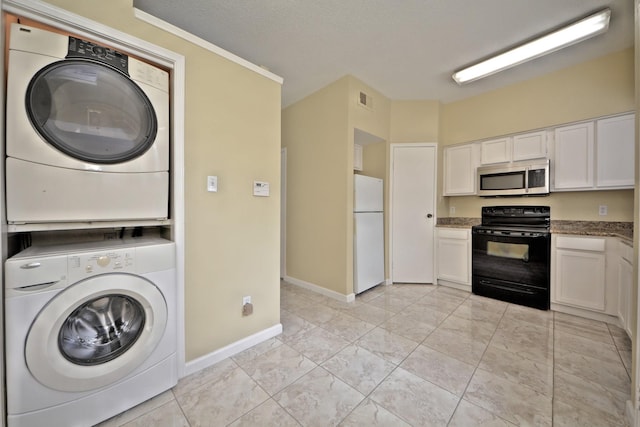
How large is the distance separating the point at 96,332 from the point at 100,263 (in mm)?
403

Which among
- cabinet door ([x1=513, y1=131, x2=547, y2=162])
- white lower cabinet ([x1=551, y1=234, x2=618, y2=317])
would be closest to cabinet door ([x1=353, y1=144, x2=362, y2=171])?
cabinet door ([x1=513, y1=131, x2=547, y2=162])

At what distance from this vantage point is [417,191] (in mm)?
3443

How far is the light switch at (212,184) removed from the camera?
5.45 feet

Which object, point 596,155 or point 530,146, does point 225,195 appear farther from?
point 596,155

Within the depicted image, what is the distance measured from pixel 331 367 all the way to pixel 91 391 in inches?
52.2

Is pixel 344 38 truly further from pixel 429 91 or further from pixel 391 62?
pixel 429 91

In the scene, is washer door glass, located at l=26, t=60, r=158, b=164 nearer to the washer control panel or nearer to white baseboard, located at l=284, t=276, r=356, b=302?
the washer control panel

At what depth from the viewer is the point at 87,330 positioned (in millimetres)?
1222

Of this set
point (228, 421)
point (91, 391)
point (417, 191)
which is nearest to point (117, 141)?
point (91, 391)

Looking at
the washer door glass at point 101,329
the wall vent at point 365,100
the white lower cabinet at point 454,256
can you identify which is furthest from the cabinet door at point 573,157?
the washer door glass at point 101,329

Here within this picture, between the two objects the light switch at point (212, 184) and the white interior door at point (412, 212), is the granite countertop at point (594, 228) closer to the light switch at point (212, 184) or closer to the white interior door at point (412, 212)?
the white interior door at point (412, 212)

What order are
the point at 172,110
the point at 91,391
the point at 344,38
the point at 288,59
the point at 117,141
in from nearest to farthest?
the point at 91,391, the point at 117,141, the point at 172,110, the point at 344,38, the point at 288,59

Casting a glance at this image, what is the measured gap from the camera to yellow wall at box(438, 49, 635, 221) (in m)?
2.44

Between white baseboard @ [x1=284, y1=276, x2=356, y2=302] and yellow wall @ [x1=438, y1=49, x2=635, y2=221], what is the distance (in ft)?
6.61
